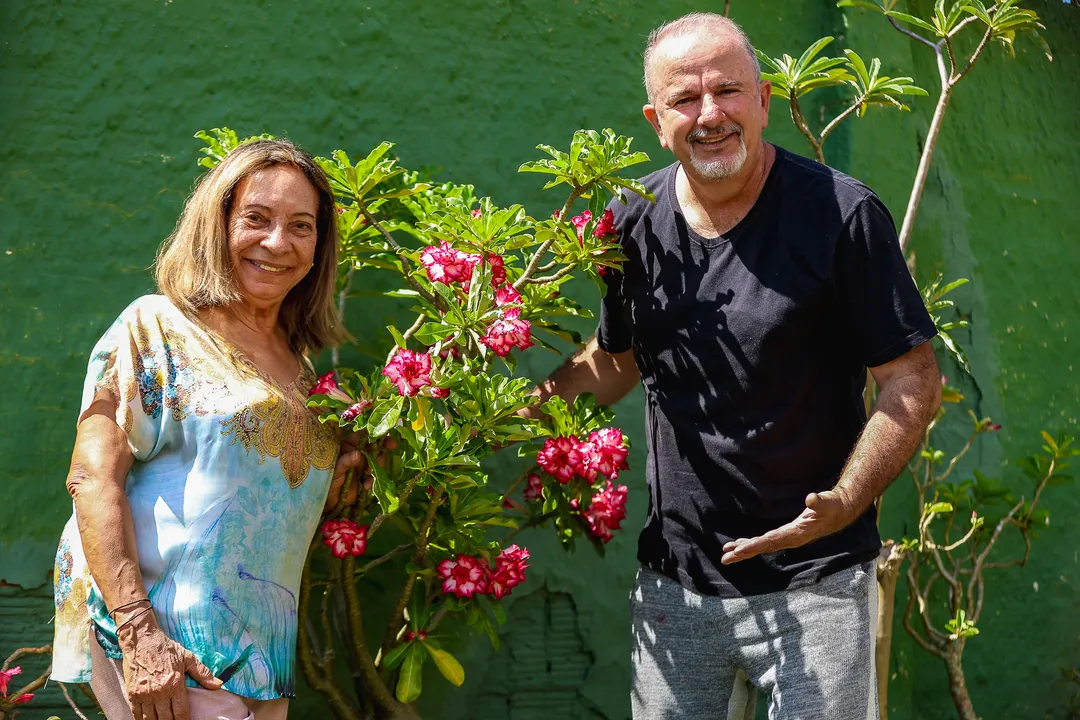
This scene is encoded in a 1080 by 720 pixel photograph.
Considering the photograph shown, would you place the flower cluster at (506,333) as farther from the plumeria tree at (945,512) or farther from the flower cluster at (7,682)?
the flower cluster at (7,682)

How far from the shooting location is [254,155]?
8.04ft

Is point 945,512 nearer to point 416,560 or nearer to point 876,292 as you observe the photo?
point 876,292

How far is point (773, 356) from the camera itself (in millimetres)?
2467

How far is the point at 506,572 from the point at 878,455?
1018 millimetres

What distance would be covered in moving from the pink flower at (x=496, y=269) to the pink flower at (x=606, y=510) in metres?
0.65

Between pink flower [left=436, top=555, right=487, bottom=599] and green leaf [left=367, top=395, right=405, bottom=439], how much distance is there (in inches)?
20.2

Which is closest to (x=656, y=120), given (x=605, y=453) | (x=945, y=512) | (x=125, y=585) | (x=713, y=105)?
(x=713, y=105)

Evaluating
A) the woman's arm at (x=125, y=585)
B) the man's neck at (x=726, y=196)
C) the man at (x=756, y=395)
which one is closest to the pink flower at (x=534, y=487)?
the man at (x=756, y=395)

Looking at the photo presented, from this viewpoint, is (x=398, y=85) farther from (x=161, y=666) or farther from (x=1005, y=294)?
(x=1005, y=294)

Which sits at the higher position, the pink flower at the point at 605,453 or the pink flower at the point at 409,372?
the pink flower at the point at 409,372

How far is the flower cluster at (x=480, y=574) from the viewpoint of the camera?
2.78 metres

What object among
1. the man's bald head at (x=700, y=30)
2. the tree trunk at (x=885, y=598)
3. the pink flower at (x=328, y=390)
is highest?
the man's bald head at (x=700, y=30)

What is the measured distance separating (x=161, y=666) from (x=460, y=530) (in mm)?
865

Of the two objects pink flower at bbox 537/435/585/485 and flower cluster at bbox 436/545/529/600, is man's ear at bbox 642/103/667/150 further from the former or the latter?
flower cluster at bbox 436/545/529/600
